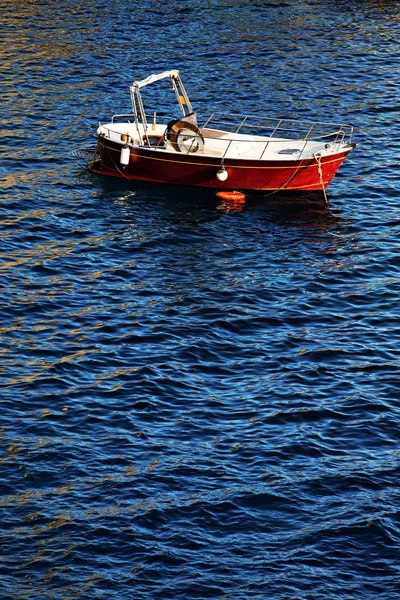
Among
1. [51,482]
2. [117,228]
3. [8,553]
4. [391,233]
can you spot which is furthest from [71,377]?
[391,233]

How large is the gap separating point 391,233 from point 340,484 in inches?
581

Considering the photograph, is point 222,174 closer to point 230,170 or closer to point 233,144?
point 230,170

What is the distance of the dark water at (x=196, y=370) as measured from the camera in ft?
67.4

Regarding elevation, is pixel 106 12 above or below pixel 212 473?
above

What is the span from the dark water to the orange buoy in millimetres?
337

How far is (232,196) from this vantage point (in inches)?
1497

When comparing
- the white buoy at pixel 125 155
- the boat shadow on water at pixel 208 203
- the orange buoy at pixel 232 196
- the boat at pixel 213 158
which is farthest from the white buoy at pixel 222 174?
the white buoy at pixel 125 155

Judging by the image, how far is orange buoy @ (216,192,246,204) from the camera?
38.0 metres

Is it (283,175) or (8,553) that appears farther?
(283,175)

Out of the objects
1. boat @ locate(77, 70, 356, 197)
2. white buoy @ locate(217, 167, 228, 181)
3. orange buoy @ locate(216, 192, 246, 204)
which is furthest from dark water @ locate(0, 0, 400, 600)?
white buoy @ locate(217, 167, 228, 181)

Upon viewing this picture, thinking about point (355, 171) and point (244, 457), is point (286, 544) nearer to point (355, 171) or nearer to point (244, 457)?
point (244, 457)

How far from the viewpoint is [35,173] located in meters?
40.1

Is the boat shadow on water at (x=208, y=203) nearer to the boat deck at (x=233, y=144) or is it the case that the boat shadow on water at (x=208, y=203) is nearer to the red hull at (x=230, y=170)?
the red hull at (x=230, y=170)

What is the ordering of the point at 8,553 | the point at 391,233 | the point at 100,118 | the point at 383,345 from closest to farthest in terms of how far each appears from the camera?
the point at 8,553 → the point at 383,345 → the point at 391,233 → the point at 100,118
